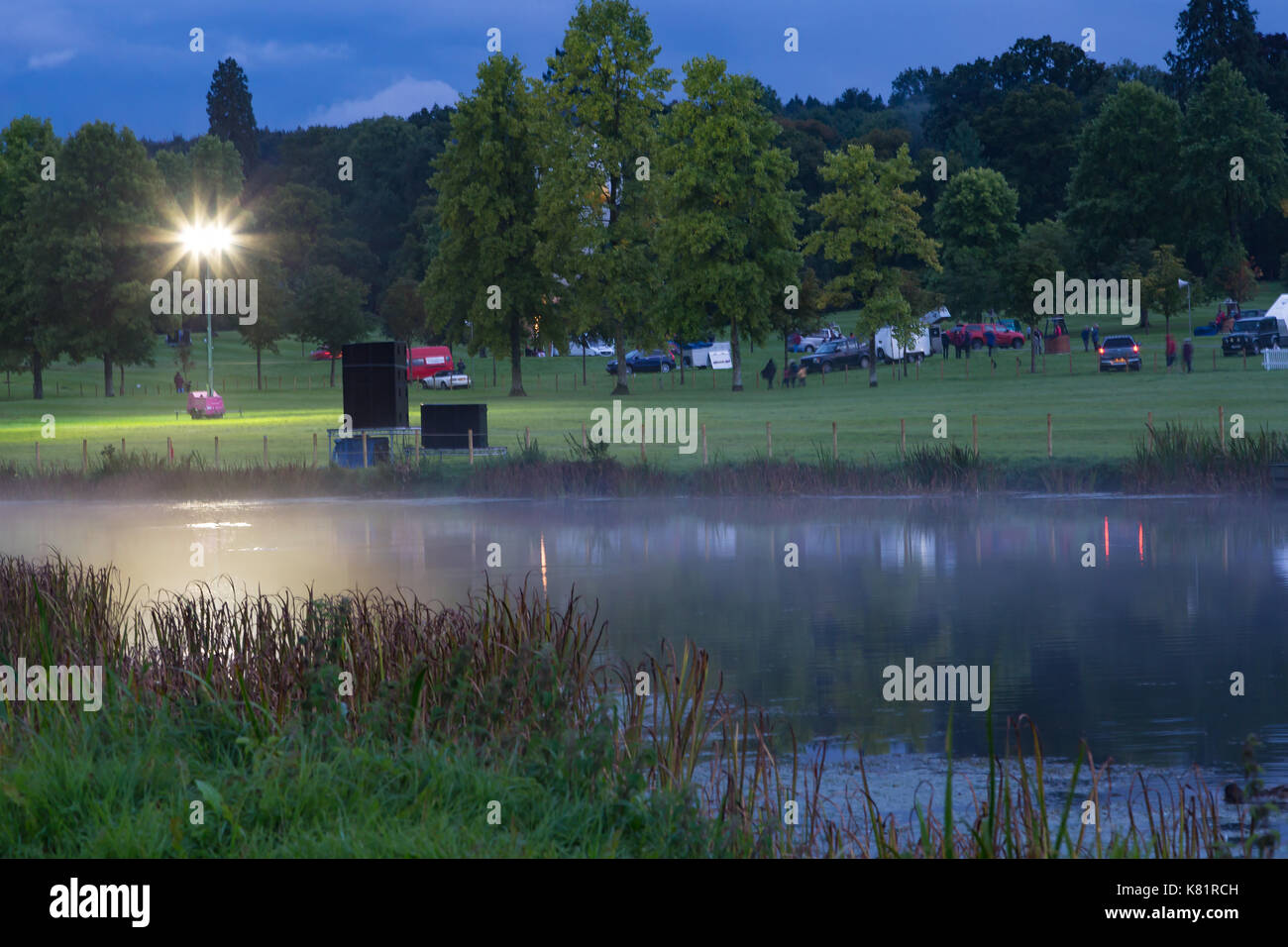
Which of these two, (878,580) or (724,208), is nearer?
(878,580)

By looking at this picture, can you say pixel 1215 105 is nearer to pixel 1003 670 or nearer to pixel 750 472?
pixel 750 472

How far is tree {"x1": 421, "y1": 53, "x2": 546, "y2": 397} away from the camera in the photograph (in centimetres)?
8269

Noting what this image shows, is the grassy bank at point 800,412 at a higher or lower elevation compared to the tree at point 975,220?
lower

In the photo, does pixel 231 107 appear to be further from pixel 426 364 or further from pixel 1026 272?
pixel 1026 272

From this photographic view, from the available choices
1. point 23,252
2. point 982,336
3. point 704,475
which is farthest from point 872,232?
point 23,252

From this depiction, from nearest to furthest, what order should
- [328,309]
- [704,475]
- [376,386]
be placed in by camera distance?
[704,475] < [376,386] < [328,309]

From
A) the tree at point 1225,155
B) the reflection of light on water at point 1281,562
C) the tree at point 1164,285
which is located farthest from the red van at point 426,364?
the reflection of light on water at point 1281,562

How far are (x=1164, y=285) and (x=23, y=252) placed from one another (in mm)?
61090

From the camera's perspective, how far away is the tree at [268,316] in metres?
95.2

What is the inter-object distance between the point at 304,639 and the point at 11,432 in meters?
51.3

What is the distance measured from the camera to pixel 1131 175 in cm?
10050

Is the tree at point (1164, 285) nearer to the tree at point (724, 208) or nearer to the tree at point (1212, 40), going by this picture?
the tree at point (724, 208)

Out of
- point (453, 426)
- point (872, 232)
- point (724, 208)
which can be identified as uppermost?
point (724, 208)
